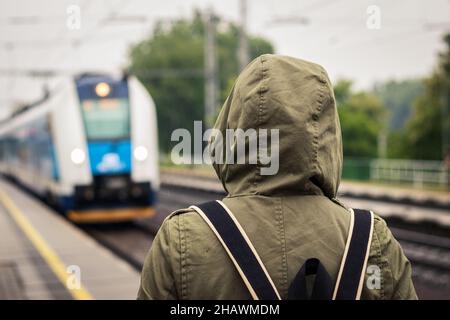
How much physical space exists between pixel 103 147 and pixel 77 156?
0.52m

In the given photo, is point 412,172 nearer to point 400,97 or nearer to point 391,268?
point 391,268

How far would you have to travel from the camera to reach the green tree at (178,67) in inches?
2071

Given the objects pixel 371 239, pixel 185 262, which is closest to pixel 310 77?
pixel 371 239

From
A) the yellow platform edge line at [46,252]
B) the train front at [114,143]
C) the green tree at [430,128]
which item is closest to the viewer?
the yellow platform edge line at [46,252]

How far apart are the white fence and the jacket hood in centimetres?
2463

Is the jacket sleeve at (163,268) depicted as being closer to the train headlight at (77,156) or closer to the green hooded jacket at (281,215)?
the green hooded jacket at (281,215)

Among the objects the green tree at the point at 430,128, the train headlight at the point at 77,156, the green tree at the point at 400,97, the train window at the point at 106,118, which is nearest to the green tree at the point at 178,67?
the green tree at the point at 430,128

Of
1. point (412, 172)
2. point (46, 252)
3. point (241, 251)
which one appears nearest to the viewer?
point (241, 251)

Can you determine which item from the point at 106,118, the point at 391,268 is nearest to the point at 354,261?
the point at 391,268

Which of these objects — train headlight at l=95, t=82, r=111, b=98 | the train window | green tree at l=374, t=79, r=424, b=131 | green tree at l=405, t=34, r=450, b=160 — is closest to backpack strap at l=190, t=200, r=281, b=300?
the train window

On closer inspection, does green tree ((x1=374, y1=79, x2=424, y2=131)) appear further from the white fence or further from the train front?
the train front

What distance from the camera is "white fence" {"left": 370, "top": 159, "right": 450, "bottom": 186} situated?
2580 centimetres

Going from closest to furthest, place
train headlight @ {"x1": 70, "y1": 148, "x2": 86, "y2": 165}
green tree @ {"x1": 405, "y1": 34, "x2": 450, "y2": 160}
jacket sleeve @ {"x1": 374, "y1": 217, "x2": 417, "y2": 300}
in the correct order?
1. jacket sleeve @ {"x1": 374, "y1": 217, "x2": 417, "y2": 300}
2. train headlight @ {"x1": 70, "y1": 148, "x2": 86, "y2": 165}
3. green tree @ {"x1": 405, "y1": 34, "x2": 450, "y2": 160}

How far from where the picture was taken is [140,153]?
14094 millimetres
